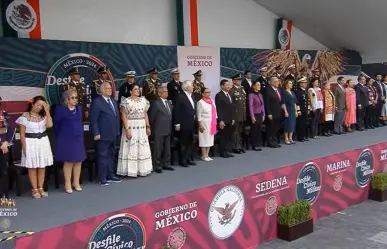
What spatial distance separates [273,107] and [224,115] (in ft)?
3.75

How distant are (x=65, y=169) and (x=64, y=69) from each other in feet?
8.18

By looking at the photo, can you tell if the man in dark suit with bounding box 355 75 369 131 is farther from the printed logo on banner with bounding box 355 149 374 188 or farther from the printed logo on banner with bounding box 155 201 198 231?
Answer: the printed logo on banner with bounding box 155 201 198 231

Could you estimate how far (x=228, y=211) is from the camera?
→ 477 cm

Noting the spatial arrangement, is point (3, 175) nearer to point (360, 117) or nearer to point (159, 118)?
point (159, 118)

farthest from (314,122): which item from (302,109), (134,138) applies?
(134,138)

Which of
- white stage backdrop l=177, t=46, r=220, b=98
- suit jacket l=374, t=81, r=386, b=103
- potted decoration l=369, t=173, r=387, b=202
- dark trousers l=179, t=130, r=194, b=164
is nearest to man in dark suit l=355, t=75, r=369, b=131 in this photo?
suit jacket l=374, t=81, r=386, b=103

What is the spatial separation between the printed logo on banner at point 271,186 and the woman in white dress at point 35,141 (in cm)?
247

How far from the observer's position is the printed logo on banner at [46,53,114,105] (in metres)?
6.36

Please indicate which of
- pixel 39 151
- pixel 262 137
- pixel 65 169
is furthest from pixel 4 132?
pixel 262 137

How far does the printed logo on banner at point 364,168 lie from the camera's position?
6.79m

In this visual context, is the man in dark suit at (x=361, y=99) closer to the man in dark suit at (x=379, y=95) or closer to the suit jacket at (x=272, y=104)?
the man in dark suit at (x=379, y=95)

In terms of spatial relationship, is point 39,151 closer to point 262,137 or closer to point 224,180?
point 224,180

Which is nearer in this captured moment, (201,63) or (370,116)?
(201,63)

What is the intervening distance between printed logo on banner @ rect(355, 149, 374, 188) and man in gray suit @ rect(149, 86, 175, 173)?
320cm
